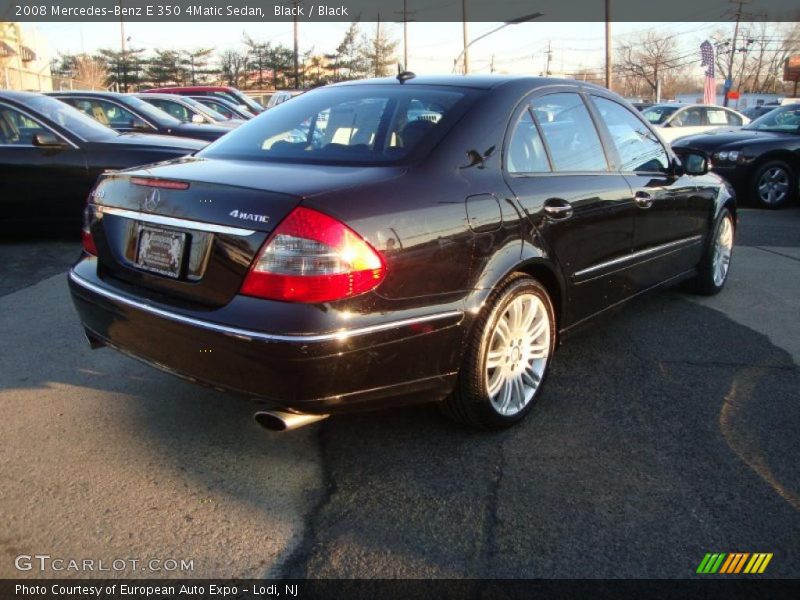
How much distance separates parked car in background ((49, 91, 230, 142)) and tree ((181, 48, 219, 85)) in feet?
171

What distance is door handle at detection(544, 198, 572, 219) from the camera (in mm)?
3281

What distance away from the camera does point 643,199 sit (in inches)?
161

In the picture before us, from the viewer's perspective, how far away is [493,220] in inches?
116

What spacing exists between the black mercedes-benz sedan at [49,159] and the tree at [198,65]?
183ft

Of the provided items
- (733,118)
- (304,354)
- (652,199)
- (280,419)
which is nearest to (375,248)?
(304,354)

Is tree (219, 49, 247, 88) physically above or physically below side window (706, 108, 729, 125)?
above

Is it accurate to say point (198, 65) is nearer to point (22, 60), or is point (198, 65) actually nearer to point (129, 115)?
point (22, 60)

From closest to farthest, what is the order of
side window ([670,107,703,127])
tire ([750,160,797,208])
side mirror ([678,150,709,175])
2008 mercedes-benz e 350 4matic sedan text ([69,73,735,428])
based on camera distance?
1. 2008 mercedes-benz e 350 4matic sedan text ([69,73,735,428])
2. side mirror ([678,150,709,175])
3. tire ([750,160,797,208])
4. side window ([670,107,703,127])

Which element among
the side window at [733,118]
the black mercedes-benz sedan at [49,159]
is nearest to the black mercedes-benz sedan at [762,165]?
the black mercedes-benz sedan at [49,159]

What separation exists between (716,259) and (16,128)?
665cm

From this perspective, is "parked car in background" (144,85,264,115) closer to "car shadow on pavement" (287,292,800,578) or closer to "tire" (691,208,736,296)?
"tire" (691,208,736,296)

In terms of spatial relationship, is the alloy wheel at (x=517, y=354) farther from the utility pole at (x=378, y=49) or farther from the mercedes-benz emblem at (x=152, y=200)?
the utility pole at (x=378, y=49)

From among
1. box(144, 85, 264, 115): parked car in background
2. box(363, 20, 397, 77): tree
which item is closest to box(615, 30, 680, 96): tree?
box(363, 20, 397, 77): tree

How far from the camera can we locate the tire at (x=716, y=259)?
206 inches
